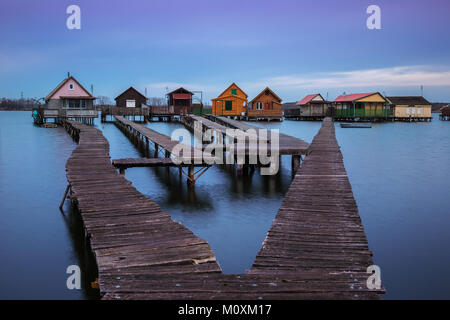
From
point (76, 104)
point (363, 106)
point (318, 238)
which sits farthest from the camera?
point (363, 106)

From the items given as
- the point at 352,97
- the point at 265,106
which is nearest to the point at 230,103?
the point at 265,106


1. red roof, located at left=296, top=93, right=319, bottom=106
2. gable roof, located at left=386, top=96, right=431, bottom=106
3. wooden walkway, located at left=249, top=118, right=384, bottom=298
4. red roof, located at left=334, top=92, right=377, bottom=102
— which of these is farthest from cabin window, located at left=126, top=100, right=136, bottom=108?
wooden walkway, located at left=249, top=118, right=384, bottom=298

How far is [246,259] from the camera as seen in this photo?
1095 centimetres

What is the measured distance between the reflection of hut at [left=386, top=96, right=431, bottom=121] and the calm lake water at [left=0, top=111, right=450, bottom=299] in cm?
6064

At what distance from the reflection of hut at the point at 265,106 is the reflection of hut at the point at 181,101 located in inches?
426

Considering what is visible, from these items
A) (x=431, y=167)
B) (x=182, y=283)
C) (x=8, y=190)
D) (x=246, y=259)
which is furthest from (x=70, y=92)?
(x=182, y=283)

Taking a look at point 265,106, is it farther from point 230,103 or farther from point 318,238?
point 318,238

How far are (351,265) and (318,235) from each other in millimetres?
1325

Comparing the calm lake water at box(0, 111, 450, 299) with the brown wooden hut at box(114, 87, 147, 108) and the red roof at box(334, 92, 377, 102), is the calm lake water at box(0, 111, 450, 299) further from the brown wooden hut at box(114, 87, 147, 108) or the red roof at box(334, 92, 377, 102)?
the red roof at box(334, 92, 377, 102)

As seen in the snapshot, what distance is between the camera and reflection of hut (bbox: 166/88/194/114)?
71.9m

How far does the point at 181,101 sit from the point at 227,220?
60.4 m

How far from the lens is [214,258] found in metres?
6.31

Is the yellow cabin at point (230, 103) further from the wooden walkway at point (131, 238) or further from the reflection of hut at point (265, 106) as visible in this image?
the wooden walkway at point (131, 238)
